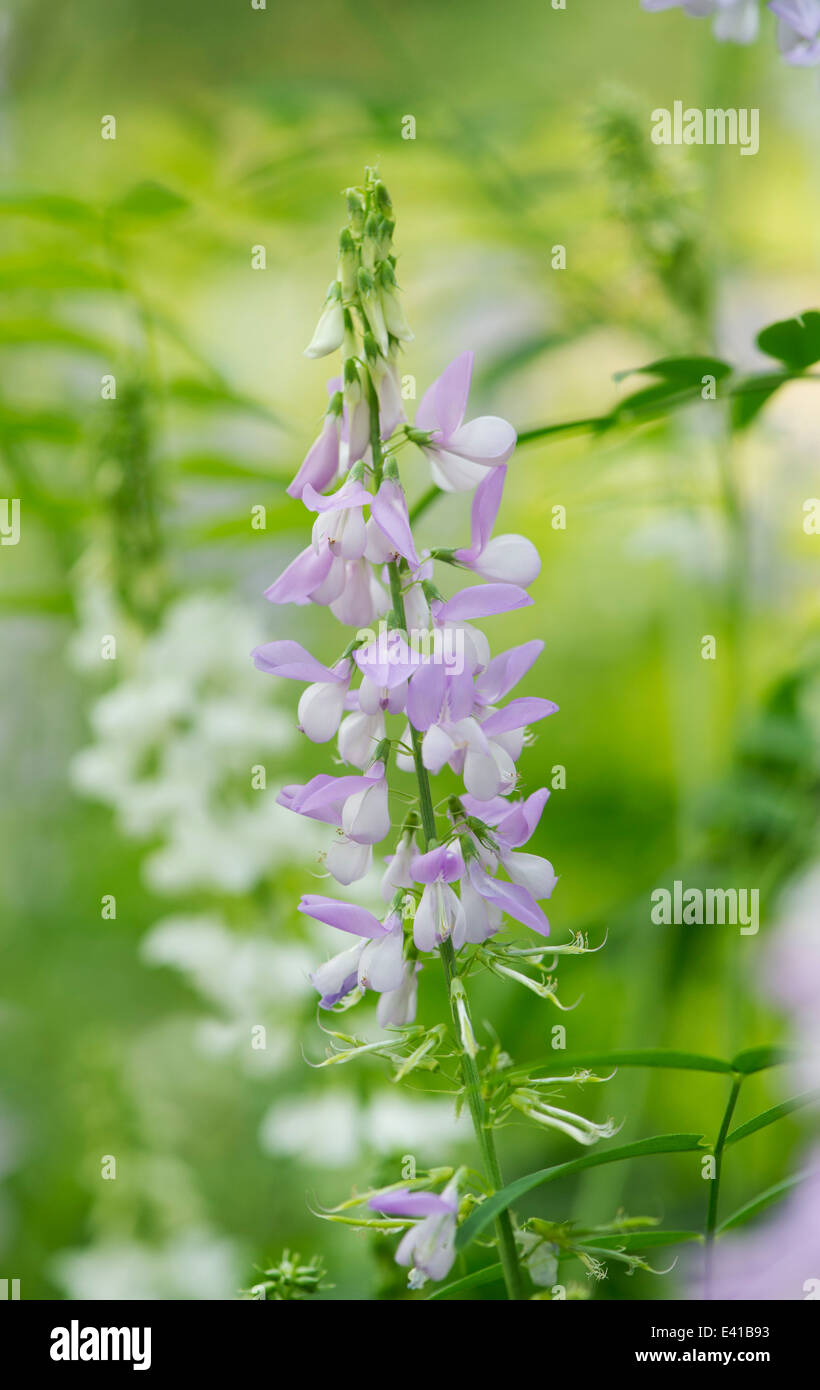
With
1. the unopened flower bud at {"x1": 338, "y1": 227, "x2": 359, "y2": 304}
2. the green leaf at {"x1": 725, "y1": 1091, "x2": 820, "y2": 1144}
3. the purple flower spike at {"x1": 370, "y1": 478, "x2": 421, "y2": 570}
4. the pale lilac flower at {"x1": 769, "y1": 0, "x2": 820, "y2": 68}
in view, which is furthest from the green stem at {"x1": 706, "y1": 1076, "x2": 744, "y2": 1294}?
the pale lilac flower at {"x1": 769, "y1": 0, "x2": 820, "y2": 68}

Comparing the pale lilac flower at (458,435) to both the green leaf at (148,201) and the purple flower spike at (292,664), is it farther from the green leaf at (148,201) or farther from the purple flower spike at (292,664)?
the green leaf at (148,201)

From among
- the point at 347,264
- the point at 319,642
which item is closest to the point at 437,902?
the point at 347,264

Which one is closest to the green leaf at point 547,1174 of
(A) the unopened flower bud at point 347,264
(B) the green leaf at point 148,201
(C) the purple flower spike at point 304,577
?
(C) the purple flower spike at point 304,577

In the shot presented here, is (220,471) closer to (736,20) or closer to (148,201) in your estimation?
(148,201)

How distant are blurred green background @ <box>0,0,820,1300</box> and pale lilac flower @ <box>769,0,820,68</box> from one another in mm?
204

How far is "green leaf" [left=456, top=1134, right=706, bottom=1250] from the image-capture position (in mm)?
375

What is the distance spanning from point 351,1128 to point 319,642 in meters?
0.92

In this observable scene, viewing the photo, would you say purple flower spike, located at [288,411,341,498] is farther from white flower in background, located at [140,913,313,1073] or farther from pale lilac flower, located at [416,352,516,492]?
white flower in background, located at [140,913,313,1073]

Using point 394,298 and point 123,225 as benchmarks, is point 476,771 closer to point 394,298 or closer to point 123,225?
point 394,298

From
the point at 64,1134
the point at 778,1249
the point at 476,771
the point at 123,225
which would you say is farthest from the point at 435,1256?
the point at 64,1134

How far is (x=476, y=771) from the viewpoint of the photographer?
1.38 ft

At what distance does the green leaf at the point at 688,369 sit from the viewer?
0.51m

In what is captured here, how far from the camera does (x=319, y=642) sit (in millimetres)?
1756
